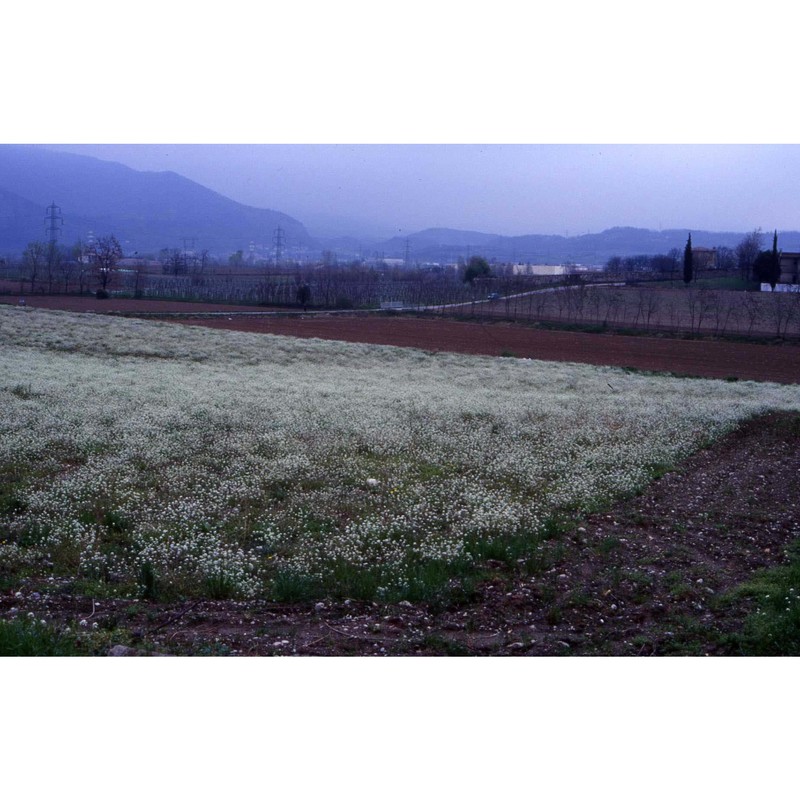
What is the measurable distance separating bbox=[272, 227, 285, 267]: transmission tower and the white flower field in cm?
3797

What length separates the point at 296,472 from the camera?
36.5 ft

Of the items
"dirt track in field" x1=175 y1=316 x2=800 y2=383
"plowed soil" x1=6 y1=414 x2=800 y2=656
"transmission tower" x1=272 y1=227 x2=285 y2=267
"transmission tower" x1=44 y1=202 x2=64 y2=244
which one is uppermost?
"transmission tower" x1=272 y1=227 x2=285 y2=267

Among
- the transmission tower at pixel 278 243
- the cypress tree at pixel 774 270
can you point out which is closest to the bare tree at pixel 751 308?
the cypress tree at pixel 774 270

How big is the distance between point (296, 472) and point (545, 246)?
73.6 meters

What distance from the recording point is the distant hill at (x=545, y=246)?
228 feet

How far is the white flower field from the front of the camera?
769cm

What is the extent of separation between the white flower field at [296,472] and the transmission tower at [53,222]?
22087mm

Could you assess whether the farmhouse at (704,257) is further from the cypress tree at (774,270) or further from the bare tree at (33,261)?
the bare tree at (33,261)

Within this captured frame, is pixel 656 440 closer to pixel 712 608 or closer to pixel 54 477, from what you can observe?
pixel 712 608

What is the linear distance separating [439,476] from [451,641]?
507cm

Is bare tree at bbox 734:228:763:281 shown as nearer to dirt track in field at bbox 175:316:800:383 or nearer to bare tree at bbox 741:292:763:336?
bare tree at bbox 741:292:763:336

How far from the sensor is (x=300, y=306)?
68.4m

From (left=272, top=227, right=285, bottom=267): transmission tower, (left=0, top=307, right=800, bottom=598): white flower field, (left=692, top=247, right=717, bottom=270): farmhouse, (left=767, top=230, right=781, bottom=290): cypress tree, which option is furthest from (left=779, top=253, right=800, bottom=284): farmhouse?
(left=272, top=227, right=285, bottom=267): transmission tower

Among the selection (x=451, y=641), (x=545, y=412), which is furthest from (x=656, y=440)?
(x=451, y=641)
